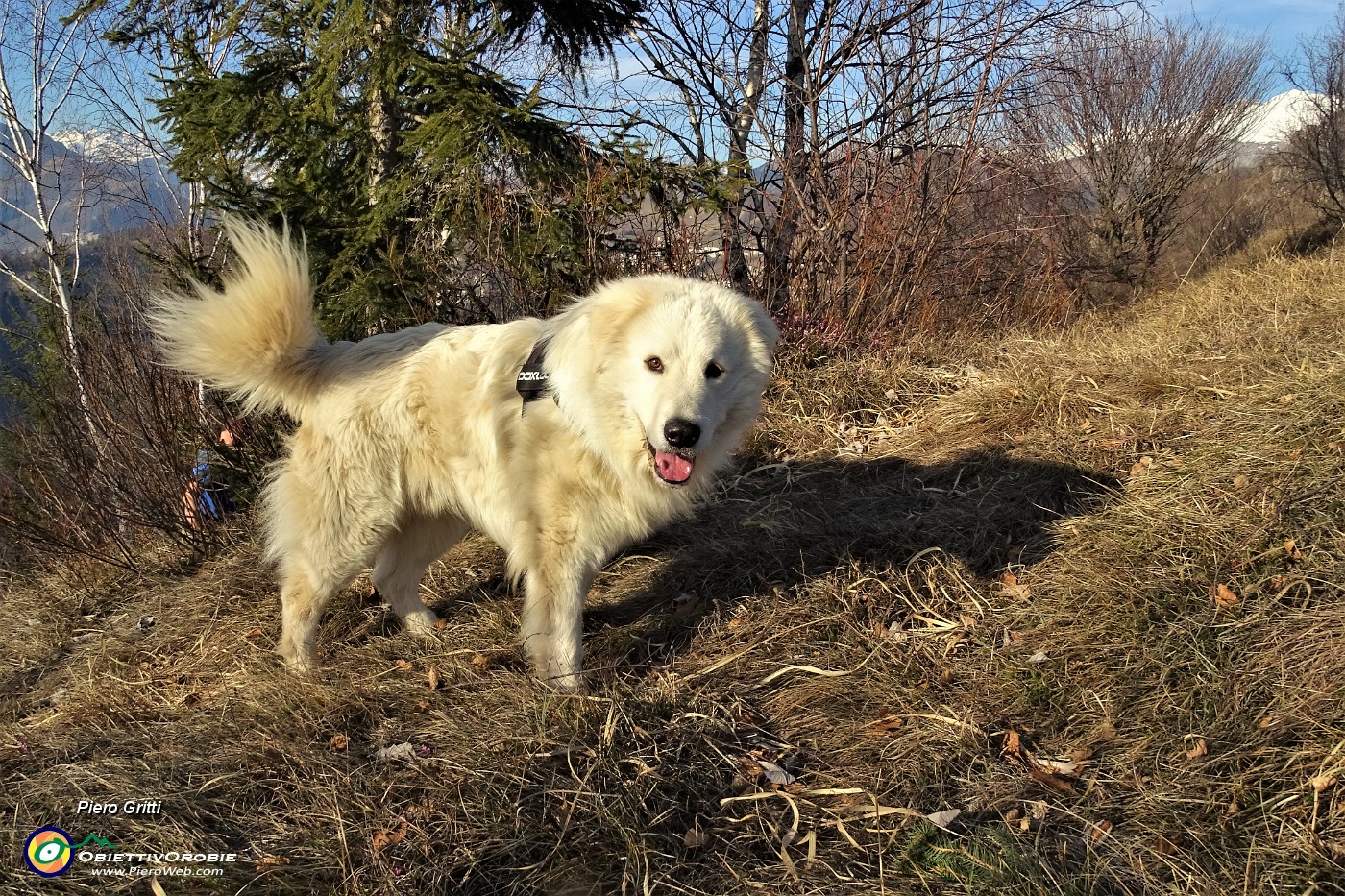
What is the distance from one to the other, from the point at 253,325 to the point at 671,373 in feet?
5.56

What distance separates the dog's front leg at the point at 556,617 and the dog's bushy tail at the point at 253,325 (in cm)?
126

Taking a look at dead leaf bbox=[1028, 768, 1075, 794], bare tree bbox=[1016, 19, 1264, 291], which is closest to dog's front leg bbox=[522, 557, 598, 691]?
dead leaf bbox=[1028, 768, 1075, 794]

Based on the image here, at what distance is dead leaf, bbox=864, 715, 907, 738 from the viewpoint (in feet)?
8.79

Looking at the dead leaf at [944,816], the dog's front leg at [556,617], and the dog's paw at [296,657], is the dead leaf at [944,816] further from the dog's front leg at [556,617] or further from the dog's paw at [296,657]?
the dog's paw at [296,657]

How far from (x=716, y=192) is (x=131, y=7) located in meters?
5.80

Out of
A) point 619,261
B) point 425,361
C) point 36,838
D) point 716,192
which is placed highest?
point 716,192

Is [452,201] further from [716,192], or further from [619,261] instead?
[716,192]

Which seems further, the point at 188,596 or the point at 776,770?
the point at 188,596

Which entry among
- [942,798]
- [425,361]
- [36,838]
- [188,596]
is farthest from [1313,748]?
[188,596]

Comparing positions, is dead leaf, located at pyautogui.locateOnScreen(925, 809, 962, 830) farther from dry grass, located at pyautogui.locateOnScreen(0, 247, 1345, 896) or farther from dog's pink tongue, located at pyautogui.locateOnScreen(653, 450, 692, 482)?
dog's pink tongue, located at pyautogui.locateOnScreen(653, 450, 692, 482)

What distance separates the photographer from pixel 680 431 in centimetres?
271

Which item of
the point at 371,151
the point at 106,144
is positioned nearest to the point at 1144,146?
the point at 371,151

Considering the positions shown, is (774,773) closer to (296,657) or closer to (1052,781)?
(1052,781)

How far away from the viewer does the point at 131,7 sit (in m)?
7.34
